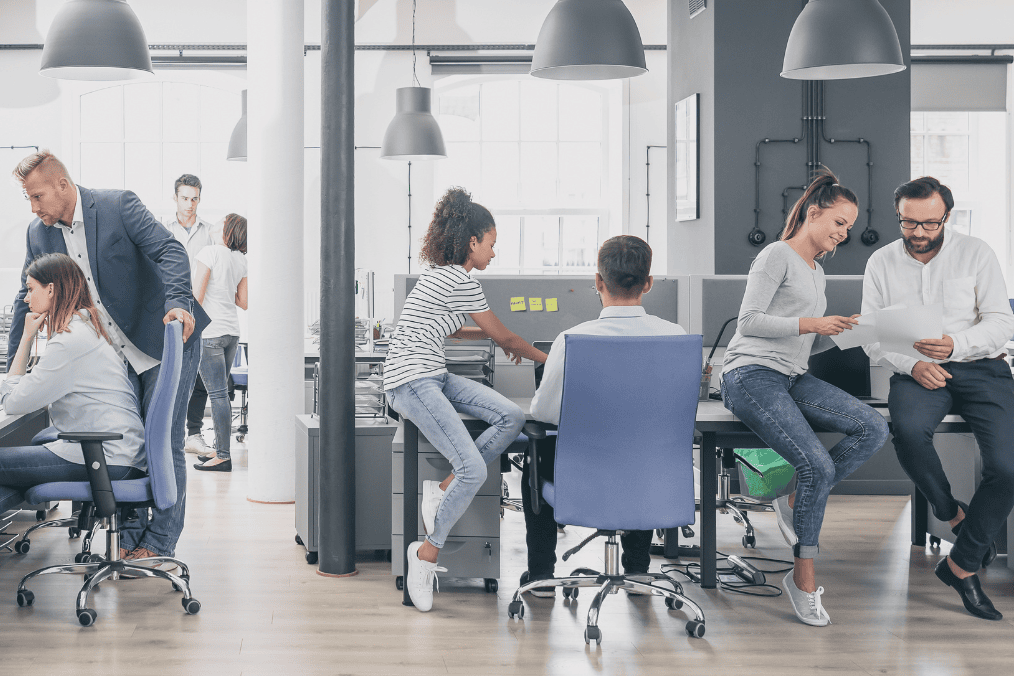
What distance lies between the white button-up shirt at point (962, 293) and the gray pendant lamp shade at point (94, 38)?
2.92 metres

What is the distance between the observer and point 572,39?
3.71m

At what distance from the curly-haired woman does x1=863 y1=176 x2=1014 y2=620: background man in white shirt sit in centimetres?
127

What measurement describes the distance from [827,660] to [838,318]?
103cm

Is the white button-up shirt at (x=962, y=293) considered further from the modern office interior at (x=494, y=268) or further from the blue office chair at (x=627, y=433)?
the blue office chair at (x=627, y=433)

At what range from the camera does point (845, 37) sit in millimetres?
3895

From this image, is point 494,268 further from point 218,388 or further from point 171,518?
point 171,518

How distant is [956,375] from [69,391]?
9.48ft

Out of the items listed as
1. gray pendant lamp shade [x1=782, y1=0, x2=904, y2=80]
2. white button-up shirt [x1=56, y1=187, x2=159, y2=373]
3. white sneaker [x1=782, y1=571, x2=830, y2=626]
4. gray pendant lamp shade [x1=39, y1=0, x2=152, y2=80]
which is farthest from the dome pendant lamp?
white sneaker [x1=782, y1=571, x2=830, y2=626]

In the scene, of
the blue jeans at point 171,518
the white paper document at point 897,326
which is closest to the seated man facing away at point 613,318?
the white paper document at point 897,326

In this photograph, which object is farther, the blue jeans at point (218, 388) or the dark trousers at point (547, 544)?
the blue jeans at point (218, 388)

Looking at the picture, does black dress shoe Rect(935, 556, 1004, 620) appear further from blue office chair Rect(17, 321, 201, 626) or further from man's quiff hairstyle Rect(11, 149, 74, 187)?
man's quiff hairstyle Rect(11, 149, 74, 187)

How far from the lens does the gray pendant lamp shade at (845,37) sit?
3.89m

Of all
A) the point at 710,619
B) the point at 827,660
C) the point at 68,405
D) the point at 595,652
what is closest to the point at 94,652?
the point at 68,405

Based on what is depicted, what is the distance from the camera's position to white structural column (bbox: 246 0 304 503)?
15.7ft
